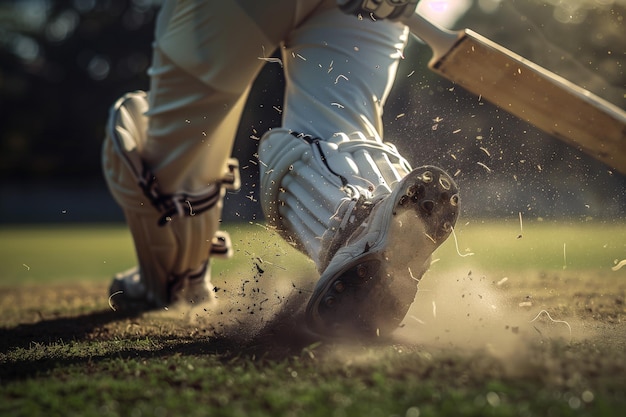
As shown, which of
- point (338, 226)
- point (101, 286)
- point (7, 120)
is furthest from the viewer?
point (7, 120)

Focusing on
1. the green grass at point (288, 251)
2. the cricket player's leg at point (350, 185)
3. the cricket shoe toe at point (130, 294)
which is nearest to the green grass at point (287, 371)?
the green grass at point (288, 251)

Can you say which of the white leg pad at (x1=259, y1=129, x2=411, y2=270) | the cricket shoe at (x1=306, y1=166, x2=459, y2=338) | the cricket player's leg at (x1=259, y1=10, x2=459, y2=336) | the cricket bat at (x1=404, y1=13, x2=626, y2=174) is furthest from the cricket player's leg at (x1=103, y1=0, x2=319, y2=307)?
the cricket shoe at (x1=306, y1=166, x2=459, y2=338)

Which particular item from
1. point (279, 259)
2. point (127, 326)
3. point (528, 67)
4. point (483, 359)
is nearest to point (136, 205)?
point (127, 326)

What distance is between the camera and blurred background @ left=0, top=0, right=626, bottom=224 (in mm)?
2637

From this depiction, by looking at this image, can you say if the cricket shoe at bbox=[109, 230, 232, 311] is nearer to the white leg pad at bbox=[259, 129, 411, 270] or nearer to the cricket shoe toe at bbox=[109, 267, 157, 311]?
the cricket shoe toe at bbox=[109, 267, 157, 311]

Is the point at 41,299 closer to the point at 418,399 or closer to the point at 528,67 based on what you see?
the point at 528,67

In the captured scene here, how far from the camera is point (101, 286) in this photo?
4684mm

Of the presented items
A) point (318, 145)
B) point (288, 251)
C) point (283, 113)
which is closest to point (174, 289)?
point (288, 251)

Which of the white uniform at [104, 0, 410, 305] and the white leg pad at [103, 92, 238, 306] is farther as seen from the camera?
the white leg pad at [103, 92, 238, 306]

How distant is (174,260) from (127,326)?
0.68 m

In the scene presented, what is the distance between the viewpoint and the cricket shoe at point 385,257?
1887mm

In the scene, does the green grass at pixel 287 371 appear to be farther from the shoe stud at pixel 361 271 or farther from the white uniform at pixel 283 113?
the white uniform at pixel 283 113

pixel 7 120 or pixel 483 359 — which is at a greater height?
pixel 483 359

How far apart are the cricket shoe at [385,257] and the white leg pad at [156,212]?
139 centimetres
